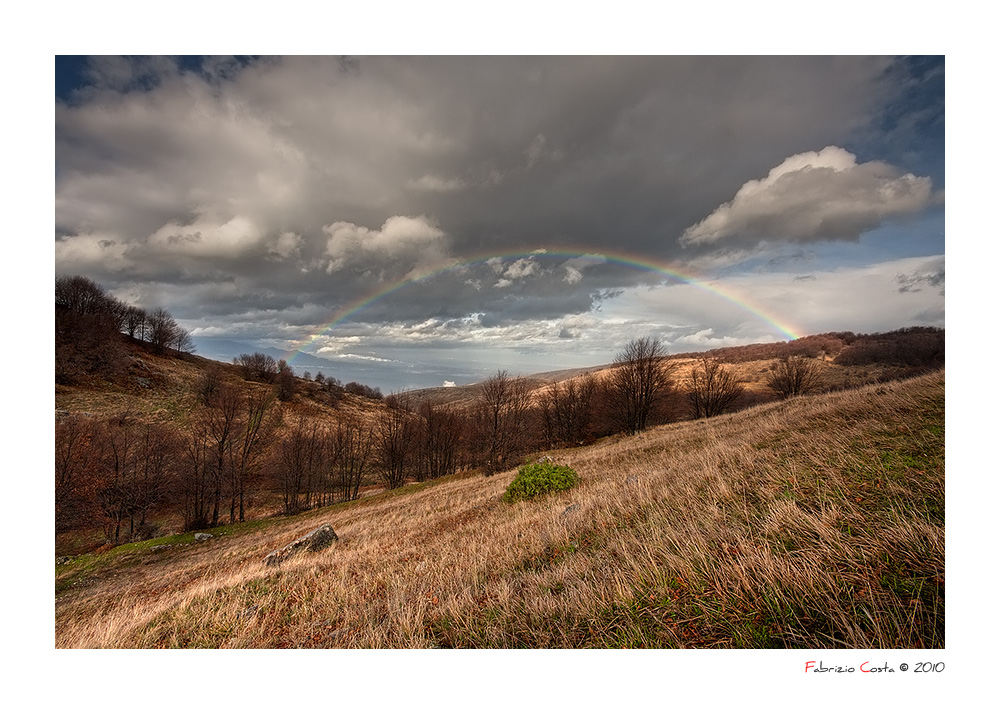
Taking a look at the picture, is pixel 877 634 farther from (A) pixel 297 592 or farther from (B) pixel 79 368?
(B) pixel 79 368

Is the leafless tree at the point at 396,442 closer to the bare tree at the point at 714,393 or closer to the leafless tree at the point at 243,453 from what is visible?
the leafless tree at the point at 243,453

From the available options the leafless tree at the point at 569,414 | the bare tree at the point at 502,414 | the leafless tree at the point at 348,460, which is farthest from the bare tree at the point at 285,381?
the leafless tree at the point at 569,414

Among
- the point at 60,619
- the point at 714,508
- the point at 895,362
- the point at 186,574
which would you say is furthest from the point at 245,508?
the point at 895,362

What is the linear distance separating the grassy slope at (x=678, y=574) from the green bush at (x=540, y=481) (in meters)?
2.92

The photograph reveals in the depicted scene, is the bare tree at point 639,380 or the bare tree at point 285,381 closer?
the bare tree at point 639,380

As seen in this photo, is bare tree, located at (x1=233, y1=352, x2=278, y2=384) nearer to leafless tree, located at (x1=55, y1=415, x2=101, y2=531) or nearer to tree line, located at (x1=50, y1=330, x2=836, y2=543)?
tree line, located at (x1=50, y1=330, x2=836, y2=543)

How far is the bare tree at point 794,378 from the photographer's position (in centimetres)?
4725

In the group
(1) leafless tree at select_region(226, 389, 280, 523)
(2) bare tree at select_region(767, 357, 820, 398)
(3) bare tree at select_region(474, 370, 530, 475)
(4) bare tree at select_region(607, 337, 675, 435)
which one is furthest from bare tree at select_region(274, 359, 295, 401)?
(2) bare tree at select_region(767, 357, 820, 398)

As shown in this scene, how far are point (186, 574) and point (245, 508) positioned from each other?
2951 centimetres

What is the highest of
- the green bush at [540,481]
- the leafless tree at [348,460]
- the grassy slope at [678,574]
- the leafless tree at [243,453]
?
the grassy slope at [678,574]

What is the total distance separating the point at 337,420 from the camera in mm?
57375

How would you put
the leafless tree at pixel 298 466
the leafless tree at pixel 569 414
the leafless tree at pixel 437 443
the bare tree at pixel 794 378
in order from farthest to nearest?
the leafless tree at pixel 569 414
the leafless tree at pixel 437 443
the bare tree at pixel 794 378
the leafless tree at pixel 298 466

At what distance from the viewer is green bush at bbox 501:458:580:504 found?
1070cm

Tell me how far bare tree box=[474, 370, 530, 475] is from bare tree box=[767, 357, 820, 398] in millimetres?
38105
